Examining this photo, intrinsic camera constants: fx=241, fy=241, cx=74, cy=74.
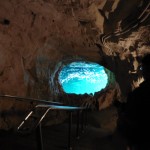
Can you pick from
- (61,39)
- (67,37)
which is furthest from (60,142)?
(67,37)

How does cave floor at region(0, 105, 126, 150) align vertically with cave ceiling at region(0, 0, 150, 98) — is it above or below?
below

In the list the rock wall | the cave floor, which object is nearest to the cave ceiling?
the rock wall

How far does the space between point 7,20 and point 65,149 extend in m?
3.06

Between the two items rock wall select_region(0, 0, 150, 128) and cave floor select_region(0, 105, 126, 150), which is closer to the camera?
cave floor select_region(0, 105, 126, 150)

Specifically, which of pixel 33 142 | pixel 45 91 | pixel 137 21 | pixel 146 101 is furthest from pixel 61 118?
pixel 146 101

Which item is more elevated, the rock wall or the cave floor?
the rock wall

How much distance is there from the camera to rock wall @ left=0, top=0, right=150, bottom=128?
539cm

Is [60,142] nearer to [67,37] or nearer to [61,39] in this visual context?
[61,39]

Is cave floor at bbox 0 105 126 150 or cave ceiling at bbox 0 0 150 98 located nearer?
cave floor at bbox 0 105 126 150

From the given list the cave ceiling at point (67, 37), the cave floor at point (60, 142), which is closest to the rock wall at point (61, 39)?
the cave ceiling at point (67, 37)

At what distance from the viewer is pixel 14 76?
5.44 m

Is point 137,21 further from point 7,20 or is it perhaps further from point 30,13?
point 7,20

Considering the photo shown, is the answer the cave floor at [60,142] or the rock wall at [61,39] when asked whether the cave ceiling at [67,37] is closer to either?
the rock wall at [61,39]

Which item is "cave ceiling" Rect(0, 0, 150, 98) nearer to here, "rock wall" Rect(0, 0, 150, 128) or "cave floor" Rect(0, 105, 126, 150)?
"rock wall" Rect(0, 0, 150, 128)
